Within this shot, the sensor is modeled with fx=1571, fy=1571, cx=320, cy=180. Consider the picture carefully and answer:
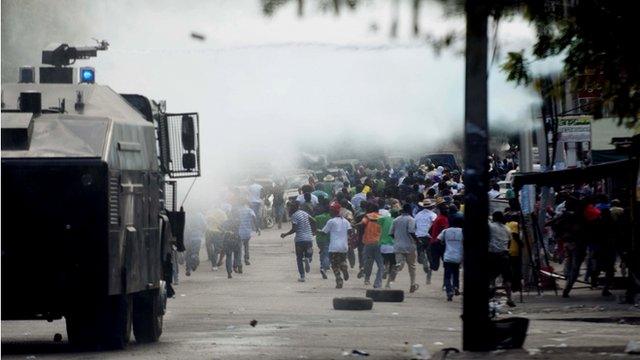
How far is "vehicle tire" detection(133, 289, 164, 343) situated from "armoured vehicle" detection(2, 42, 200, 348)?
0.38 m

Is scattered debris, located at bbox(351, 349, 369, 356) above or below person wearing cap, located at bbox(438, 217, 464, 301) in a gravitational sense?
below

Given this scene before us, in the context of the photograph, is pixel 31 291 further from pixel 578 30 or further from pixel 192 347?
pixel 578 30

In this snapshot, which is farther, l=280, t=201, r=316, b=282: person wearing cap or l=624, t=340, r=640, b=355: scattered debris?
l=280, t=201, r=316, b=282: person wearing cap

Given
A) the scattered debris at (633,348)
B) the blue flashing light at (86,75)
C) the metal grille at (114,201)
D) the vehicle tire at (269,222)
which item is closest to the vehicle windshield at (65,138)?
the metal grille at (114,201)

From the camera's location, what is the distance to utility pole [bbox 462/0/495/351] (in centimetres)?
1494

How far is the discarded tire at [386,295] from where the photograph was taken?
26.1 meters

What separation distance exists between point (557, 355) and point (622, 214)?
41.7ft

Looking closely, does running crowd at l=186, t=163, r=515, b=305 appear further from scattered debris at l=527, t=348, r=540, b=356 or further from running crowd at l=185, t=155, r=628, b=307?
scattered debris at l=527, t=348, r=540, b=356

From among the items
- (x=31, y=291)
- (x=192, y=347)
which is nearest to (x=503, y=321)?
(x=192, y=347)

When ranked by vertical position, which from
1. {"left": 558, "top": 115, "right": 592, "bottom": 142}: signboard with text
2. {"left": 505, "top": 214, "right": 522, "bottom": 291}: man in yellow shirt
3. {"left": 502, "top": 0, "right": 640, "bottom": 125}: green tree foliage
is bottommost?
{"left": 505, "top": 214, "right": 522, "bottom": 291}: man in yellow shirt

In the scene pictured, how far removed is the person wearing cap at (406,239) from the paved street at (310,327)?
0.51 meters

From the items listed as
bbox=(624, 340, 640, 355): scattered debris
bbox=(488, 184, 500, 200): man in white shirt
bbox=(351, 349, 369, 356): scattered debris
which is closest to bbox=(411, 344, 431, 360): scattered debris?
bbox=(351, 349, 369, 356): scattered debris

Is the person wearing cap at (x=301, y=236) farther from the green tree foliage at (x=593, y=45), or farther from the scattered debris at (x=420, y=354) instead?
the scattered debris at (x=420, y=354)

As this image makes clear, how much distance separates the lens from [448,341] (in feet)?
57.9
